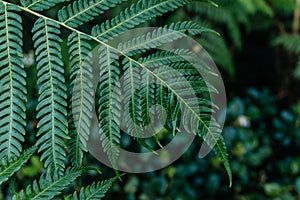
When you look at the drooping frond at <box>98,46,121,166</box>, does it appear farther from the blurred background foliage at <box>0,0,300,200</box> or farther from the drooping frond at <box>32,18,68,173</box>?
the blurred background foliage at <box>0,0,300,200</box>

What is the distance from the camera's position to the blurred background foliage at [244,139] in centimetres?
330

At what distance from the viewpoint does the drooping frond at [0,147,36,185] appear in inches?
40.7

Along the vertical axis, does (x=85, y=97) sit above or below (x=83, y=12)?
below

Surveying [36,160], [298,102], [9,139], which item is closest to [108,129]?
[9,139]

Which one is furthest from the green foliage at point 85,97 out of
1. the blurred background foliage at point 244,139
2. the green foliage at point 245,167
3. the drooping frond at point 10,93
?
the green foliage at point 245,167

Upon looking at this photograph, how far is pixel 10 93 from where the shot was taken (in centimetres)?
113

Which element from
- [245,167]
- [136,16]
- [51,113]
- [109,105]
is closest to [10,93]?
[51,113]

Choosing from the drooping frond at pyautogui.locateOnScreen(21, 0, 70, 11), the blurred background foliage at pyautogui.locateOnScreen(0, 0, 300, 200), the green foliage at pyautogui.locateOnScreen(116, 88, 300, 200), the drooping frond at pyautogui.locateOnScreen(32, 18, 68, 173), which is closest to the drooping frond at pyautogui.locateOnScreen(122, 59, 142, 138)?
the drooping frond at pyautogui.locateOnScreen(32, 18, 68, 173)

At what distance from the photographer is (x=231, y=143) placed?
11.9 ft

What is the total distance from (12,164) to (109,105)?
0.77ft

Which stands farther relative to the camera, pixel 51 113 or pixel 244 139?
pixel 244 139

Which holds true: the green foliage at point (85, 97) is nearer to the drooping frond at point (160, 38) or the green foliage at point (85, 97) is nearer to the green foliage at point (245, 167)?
the drooping frond at point (160, 38)

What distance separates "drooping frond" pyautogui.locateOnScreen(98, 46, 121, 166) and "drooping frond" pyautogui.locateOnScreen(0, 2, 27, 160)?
17 centimetres

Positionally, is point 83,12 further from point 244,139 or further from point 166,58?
point 244,139
